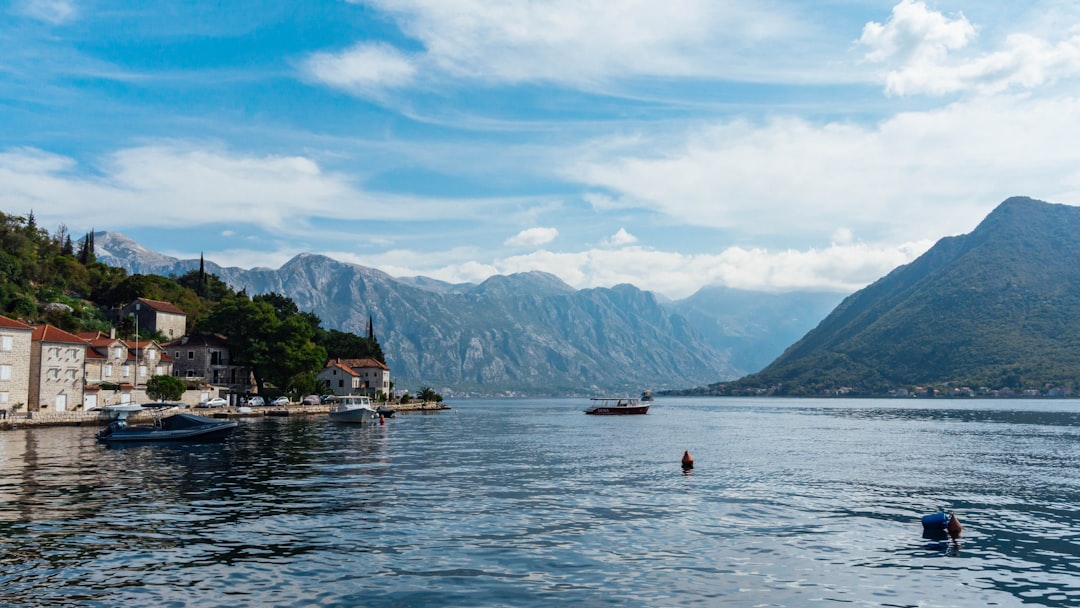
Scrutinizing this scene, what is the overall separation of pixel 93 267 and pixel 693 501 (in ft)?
564

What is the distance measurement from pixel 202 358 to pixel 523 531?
416ft

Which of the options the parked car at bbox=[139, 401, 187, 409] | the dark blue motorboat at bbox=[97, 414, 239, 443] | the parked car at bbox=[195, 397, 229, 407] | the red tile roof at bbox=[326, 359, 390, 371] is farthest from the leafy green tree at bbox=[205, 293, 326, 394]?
the dark blue motorboat at bbox=[97, 414, 239, 443]

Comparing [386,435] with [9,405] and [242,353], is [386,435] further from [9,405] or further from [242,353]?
[242,353]

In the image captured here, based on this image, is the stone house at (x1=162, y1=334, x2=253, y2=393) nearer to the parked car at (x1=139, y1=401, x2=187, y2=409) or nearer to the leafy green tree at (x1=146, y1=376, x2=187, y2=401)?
the leafy green tree at (x1=146, y1=376, x2=187, y2=401)

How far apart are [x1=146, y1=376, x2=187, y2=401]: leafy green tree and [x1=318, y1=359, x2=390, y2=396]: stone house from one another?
5118cm

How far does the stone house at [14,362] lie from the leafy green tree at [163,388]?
21.6 meters

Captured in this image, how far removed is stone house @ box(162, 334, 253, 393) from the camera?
139500mm

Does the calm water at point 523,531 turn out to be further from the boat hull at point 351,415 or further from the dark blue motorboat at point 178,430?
the boat hull at point 351,415

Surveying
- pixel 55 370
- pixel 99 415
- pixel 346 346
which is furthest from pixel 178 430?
pixel 346 346

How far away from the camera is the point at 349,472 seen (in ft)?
163

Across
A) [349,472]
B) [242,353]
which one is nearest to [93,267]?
[242,353]

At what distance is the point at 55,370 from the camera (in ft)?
315

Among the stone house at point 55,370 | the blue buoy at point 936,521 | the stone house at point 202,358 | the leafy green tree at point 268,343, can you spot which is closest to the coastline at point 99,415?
the stone house at point 55,370

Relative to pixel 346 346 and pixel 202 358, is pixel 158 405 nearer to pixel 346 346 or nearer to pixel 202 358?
pixel 202 358
